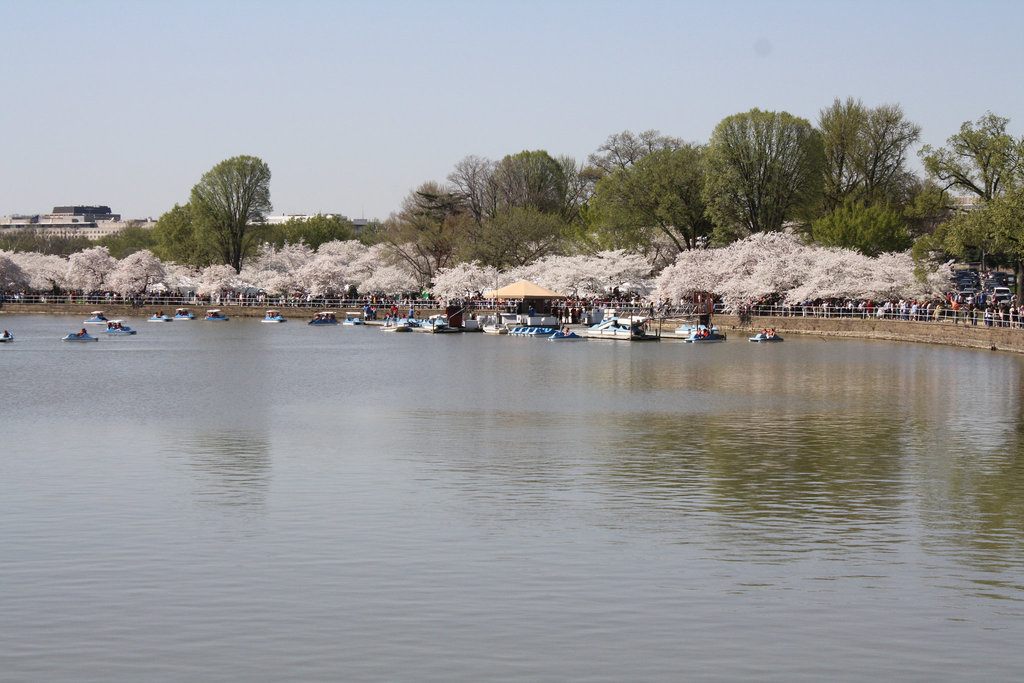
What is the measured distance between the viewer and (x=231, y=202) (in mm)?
150125

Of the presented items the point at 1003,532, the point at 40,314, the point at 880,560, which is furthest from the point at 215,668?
the point at 40,314

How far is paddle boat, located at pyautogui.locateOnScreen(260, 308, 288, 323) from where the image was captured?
414 feet

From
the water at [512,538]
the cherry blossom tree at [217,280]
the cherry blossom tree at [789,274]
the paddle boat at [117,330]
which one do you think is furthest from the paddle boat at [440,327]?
the water at [512,538]

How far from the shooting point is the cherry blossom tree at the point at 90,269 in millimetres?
155250

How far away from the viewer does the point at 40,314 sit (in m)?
149

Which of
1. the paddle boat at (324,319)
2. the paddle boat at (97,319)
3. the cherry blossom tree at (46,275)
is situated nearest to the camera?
the paddle boat at (97,319)

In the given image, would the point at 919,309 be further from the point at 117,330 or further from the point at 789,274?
the point at 117,330

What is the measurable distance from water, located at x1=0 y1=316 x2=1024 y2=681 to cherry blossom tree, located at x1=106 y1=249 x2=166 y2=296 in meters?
109

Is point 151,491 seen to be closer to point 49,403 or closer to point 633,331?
point 49,403

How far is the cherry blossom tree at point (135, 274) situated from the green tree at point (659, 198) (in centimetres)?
6281

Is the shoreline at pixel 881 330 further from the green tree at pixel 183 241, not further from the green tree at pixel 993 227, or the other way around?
the green tree at pixel 183 241

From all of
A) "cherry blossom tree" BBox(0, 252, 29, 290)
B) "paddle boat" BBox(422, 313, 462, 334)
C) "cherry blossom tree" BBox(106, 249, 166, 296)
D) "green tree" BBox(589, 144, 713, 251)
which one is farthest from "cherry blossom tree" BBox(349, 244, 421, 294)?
"cherry blossom tree" BBox(0, 252, 29, 290)

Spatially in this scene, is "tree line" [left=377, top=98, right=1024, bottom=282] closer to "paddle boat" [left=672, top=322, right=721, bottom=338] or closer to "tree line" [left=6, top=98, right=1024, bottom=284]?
"tree line" [left=6, top=98, right=1024, bottom=284]

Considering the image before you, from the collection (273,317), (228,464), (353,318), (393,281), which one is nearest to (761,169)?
(353,318)
